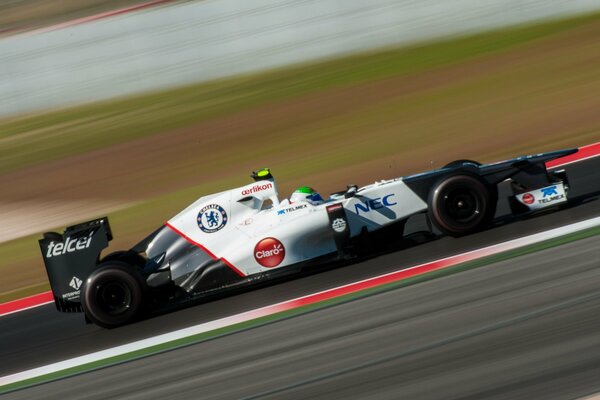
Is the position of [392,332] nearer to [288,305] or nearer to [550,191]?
[288,305]

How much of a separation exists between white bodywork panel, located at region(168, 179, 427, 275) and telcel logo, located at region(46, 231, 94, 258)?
97 cm

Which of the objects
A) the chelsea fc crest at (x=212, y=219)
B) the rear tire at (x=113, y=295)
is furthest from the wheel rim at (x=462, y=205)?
the rear tire at (x=113, y=295)

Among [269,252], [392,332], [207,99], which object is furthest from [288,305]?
[207,99]

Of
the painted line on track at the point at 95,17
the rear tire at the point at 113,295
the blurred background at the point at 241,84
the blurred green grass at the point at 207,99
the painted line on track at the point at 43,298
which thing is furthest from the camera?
the painted line on track at the point at 95,17

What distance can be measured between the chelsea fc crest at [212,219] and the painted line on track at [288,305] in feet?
3.00

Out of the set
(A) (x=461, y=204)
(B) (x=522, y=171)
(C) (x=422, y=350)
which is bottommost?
(C) (x=422, y=350)

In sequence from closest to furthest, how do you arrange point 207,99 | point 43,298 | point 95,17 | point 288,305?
point 288,305
point 43,298
point 207,99
point 95,17

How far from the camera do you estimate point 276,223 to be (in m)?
7.76

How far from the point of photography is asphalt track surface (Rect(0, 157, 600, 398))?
5188 mm

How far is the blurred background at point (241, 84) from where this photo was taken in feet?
48.0

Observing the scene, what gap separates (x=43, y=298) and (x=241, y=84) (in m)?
8.84

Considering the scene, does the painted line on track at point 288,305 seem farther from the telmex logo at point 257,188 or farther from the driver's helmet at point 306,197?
the telmex logo at point 257,188

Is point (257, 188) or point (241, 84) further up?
point (241, 84)

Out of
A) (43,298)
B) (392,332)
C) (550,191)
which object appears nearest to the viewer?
(392,332)
